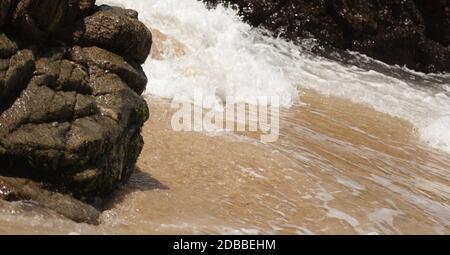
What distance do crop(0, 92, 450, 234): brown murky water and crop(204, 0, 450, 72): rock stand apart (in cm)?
678

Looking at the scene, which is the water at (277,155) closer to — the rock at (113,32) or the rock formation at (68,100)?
the rock formation at (68,100)

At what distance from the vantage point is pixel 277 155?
707 cm

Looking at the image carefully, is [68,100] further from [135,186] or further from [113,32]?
[135,186]

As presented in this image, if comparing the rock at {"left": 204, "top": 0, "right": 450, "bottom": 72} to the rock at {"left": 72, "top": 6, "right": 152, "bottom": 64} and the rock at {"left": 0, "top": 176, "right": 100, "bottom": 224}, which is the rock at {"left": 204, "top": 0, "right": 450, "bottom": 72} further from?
the rock at {"left": 0, "top": 176, "right": 100, "bottom": 224}

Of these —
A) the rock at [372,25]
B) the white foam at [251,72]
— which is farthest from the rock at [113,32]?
the rock at [372,25]

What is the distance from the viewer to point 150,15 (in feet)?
40.2

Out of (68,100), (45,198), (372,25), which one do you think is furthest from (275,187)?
(372,25)

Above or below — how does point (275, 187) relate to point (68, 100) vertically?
below

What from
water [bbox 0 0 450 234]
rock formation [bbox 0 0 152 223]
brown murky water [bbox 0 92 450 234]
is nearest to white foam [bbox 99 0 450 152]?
water [bbox 0 0 450 234]

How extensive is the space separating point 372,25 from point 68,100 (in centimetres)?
1249

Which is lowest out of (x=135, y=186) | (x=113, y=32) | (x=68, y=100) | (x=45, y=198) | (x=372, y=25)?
(x=372, y=25)

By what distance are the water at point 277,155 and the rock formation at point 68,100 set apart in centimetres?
29
